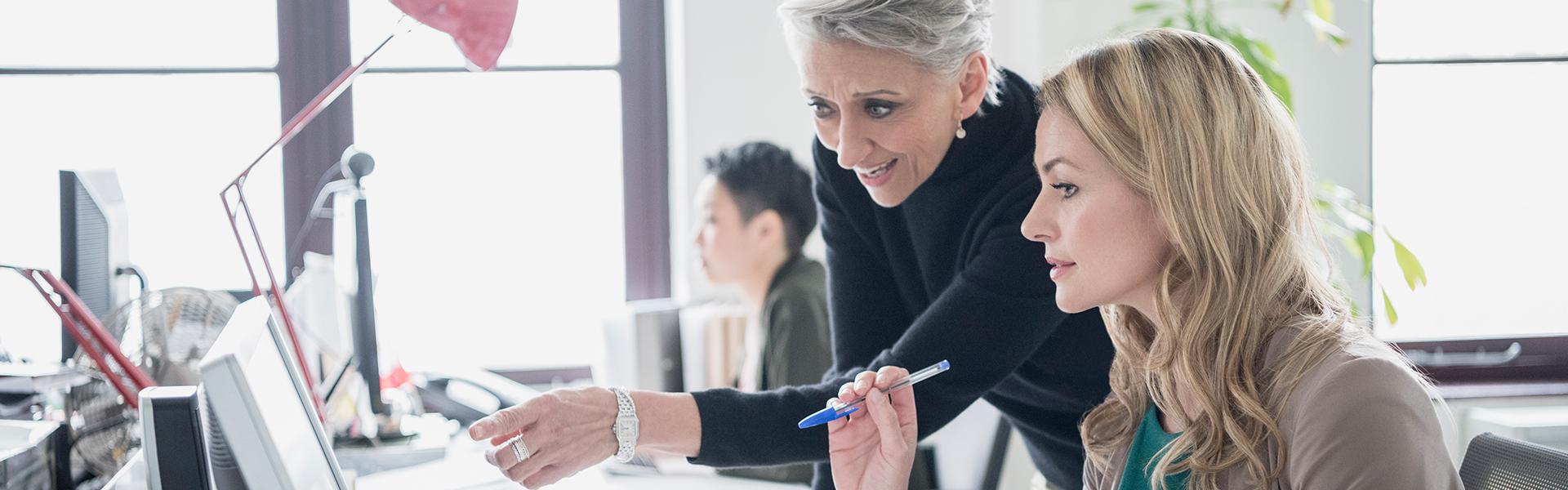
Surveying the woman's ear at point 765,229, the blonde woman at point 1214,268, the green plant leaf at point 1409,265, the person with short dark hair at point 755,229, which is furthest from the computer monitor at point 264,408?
the green plant leaf at point 1409,265

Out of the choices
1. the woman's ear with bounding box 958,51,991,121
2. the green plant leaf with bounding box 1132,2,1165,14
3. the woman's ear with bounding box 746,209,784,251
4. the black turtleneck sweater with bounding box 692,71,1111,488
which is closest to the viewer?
the black turtleneck sweater with bounding box 692,71,1111,488

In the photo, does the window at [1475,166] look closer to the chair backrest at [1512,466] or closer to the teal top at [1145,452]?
the chair backrest at [1512,466]

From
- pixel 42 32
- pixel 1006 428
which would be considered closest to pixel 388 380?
pixel 1006 428

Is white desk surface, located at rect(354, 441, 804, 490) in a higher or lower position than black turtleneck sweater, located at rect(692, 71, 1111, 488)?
lower

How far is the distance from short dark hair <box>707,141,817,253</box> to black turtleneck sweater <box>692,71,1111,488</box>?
3.64 ft

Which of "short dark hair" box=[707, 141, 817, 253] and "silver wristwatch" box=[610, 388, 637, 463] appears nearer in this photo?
"silver wristwatch" box=[610, 388, 637, 463]

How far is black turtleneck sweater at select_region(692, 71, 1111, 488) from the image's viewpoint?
133 centimetres

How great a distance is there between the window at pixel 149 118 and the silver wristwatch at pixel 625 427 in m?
2.35

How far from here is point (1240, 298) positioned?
1.11m

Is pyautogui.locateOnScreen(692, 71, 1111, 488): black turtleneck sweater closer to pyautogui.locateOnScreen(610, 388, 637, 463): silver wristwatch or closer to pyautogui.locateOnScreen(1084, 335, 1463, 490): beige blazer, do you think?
pyautogui.locateOnScreen(610, 388, 637, 463): silver wristwatch

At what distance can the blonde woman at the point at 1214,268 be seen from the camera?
3.25ft

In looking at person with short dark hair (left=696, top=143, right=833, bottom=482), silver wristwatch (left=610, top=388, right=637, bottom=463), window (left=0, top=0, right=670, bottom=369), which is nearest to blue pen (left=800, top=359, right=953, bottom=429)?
silver wristwatch (left=610, top=388, right=637, bottom=463)

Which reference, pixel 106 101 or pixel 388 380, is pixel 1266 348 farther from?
pixel 106 101

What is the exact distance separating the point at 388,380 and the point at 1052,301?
161 cm
